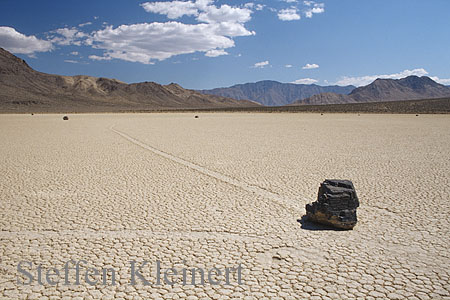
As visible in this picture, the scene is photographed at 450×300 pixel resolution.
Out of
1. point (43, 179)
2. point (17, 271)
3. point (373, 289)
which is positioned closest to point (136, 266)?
point (17, 271)

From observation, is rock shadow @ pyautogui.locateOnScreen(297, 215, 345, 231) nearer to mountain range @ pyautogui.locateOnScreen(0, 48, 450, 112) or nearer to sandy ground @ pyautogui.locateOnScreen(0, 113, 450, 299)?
sandy ground @ pyautogui.locateOnScreen(0, 113, 450, 299)

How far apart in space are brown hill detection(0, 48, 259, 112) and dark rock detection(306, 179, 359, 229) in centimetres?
8146

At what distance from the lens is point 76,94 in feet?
389

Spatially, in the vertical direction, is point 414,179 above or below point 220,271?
above

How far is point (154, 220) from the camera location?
192 inches

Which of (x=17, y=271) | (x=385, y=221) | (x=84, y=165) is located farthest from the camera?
(x=84, y=165)

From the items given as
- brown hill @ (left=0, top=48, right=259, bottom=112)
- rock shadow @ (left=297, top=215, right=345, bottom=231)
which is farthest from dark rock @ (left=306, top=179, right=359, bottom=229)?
brown hill @ (left=0, top=48, right=259, bottom=112)

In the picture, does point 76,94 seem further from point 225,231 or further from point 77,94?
point 225,231

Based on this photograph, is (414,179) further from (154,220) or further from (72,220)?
(72,220)

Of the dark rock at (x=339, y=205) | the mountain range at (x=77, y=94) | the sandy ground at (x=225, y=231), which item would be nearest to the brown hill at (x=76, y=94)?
the mountain range at (x=77, y=94)

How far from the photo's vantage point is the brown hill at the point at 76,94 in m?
84.6

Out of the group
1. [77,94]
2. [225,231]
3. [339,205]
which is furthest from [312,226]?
[77,94]

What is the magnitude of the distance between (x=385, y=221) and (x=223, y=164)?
5.08 meters

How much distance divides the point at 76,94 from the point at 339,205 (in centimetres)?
12867
